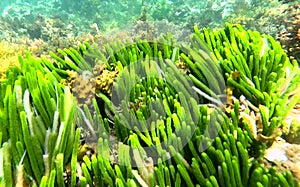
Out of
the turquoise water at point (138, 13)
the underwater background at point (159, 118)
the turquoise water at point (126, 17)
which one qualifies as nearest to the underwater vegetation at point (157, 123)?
the underwater background at point (159, 118)

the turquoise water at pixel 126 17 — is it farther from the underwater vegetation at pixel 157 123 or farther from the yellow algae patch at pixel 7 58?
the underwater vegetation at pixel 157 123

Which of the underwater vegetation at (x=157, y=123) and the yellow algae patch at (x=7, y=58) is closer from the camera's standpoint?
the underwater vegetation at (x=157, y=123)

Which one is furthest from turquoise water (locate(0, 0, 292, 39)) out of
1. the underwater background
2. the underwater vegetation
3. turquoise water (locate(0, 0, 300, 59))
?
the underwater vegetation

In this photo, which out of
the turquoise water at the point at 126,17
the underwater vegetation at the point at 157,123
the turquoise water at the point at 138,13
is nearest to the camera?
the underwater vegetation at the point at 157,123

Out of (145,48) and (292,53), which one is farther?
(292,53)

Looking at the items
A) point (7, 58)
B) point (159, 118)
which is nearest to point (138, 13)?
point (7, 58)

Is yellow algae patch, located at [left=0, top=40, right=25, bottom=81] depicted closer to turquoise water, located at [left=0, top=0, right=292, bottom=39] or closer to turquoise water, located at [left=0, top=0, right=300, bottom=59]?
turquoise water, located at [left=0, top=0, right=300, bottom=59]

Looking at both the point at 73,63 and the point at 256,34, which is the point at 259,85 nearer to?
the point at 256,34

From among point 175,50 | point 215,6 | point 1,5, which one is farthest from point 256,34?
point 1,5

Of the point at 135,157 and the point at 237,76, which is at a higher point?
the point at 237,76
